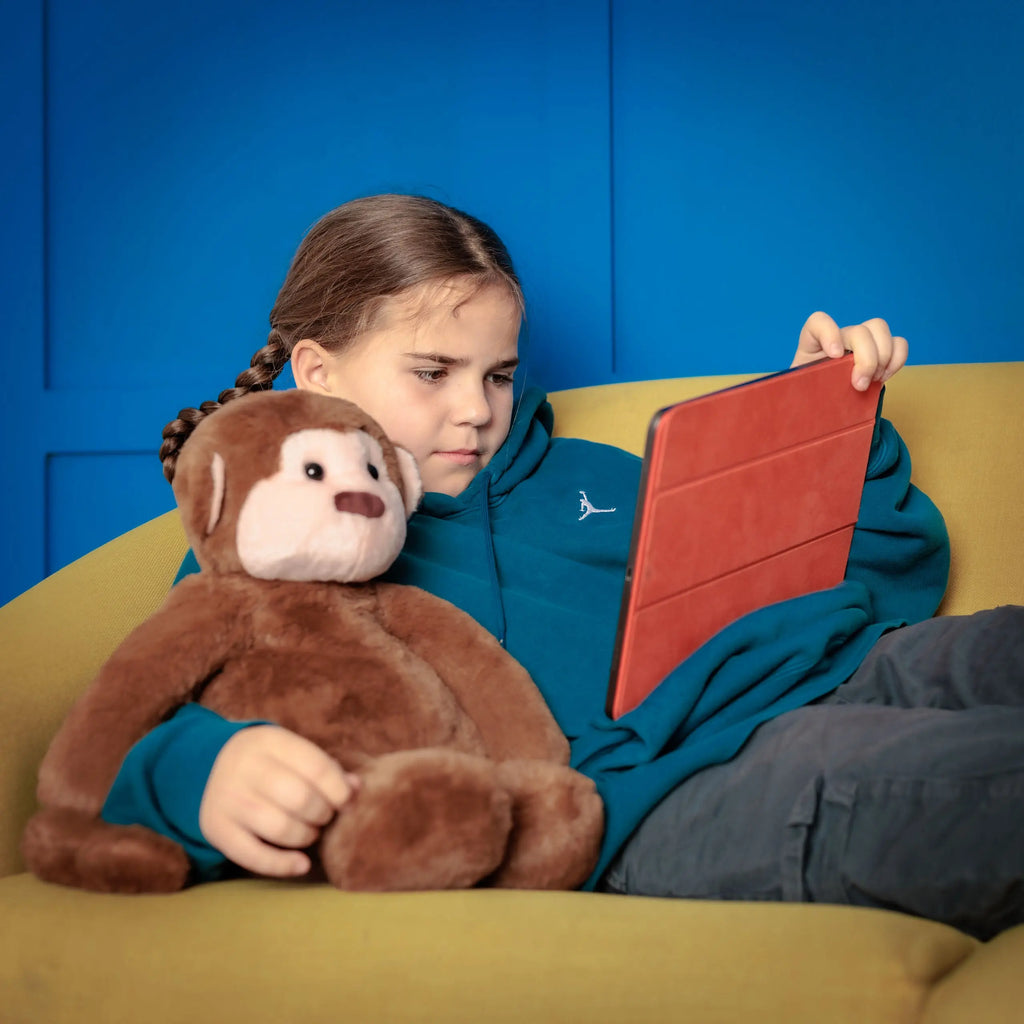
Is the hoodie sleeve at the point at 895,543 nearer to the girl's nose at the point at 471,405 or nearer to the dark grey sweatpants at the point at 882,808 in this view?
the dark grey sweatpants at the point at 882,808

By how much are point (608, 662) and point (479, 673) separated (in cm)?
17

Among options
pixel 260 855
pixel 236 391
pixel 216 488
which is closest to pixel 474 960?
pixel 260 855

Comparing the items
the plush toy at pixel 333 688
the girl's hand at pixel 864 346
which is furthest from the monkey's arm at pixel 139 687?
the girl's hand at pixel 864 346

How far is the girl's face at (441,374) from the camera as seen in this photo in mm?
1108

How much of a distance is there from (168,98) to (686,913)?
4.98ft

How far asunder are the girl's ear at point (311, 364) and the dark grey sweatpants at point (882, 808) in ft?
2.07

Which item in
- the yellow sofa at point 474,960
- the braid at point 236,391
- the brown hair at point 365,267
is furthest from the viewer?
the brown hair at point 365,267

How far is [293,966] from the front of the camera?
59cm

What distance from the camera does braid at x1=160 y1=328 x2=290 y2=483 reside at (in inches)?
41.7

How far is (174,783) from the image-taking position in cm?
69

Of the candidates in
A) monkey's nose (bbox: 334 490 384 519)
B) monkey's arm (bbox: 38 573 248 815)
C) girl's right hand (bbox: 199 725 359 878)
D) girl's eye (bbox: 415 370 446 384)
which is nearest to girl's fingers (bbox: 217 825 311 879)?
girl's right hand (bbox: 199 725 359 878)

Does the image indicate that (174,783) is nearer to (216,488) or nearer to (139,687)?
(139,687)

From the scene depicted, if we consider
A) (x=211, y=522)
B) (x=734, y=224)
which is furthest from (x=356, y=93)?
(x=211, y=522)

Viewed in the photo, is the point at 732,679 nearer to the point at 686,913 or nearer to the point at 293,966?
the point at 686,913
